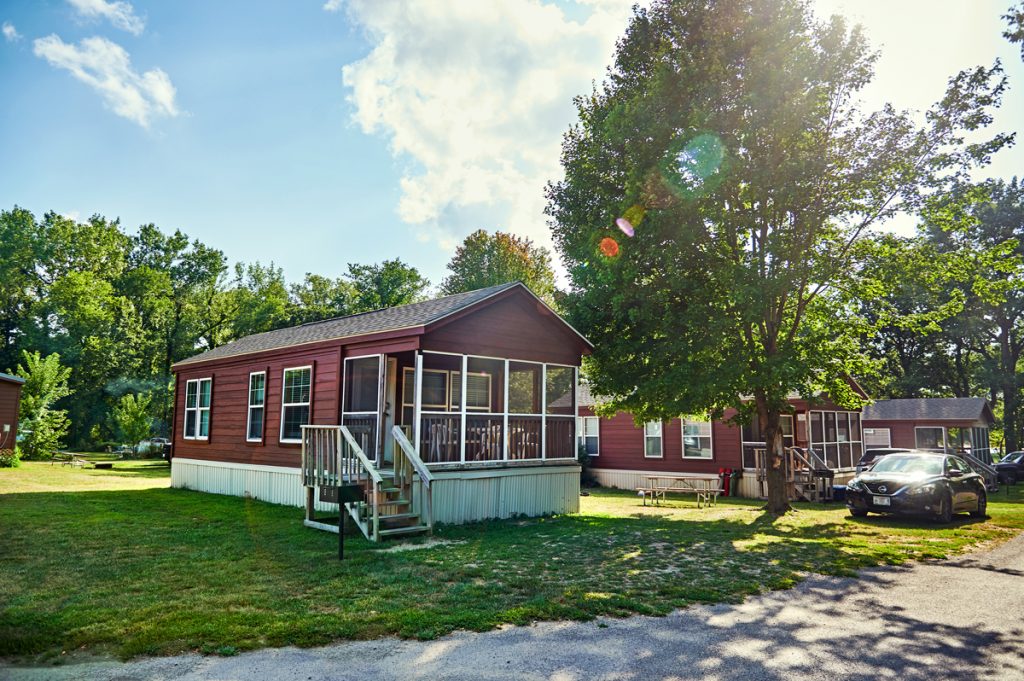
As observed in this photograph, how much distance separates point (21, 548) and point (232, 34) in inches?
353

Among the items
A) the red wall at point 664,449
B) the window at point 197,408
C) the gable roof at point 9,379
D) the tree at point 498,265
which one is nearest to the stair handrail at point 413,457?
the window at point 197,408

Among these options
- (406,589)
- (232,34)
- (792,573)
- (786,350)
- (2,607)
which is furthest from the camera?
(786,350)

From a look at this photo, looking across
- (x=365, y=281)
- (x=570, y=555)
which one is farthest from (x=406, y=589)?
(x=365, y=281)

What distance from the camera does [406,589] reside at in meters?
7.17

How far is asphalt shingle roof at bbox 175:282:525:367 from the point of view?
42.9ft

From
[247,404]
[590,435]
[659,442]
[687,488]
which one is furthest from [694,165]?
[590,435]

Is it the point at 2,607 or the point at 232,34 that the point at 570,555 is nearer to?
the point at 2,607

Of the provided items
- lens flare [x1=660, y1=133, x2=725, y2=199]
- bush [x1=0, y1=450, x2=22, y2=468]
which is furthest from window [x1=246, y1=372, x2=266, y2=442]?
bush [x1=0, y1=450, x2=22, y2=468]

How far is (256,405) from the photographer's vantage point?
16672mm

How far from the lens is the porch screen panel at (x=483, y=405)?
1357 cm

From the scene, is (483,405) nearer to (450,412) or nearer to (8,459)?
(450,412)

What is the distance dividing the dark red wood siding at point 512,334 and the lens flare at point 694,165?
4261mm

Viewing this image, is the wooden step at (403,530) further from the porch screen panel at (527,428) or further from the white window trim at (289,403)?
the white window trim at (289,403)

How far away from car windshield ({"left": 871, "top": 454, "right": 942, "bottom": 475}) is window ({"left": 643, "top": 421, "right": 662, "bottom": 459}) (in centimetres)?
887
